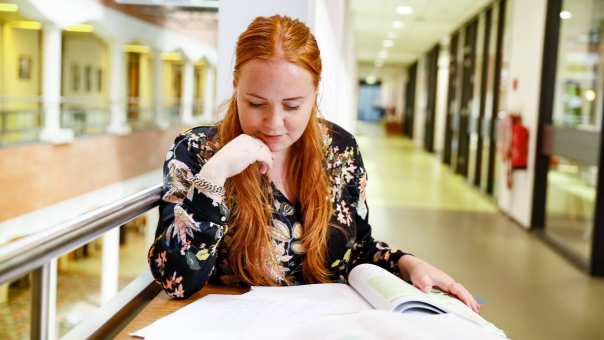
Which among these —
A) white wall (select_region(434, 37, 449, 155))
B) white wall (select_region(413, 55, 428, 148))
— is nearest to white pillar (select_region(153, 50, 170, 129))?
white wall (select_region(413, 55, 428, 148))


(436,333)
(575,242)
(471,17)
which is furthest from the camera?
(471,17)

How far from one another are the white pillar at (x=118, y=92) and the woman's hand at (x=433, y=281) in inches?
695

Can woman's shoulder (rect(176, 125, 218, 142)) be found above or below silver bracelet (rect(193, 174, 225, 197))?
above

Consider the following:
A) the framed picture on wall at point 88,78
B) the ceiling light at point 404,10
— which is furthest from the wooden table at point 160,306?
the framed picture on wall at point 88,78

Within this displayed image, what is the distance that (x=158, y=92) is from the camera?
87.0ft

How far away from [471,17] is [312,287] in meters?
10.7

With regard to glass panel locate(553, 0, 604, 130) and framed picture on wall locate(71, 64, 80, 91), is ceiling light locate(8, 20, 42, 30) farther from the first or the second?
glass panel locate(553, 0, 604, 130)

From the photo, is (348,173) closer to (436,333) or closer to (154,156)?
(436,333)

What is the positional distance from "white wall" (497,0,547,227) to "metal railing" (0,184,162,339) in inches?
238

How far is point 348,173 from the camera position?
63.3 inches

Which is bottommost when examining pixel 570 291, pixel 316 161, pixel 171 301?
pixel 570 291

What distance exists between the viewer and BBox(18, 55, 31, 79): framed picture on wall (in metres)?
20.4

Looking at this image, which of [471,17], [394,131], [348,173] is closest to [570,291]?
[348,173]

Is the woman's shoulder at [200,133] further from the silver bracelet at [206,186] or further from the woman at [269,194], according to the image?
the silver bracelet at [206,186]
